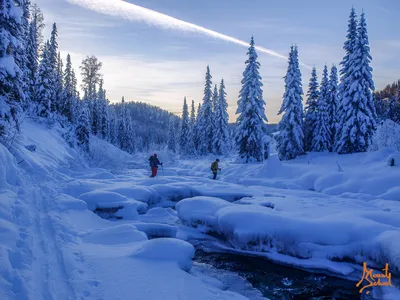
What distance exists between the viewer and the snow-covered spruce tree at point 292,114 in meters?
31.1

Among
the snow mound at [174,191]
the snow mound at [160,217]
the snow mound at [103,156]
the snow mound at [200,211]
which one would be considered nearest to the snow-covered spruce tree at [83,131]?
the snow mound at [103,156]

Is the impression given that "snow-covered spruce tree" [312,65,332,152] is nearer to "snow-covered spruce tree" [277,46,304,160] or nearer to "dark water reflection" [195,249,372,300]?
"snow-covered spruce tree" [277,46,304,160]

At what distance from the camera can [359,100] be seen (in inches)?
1069

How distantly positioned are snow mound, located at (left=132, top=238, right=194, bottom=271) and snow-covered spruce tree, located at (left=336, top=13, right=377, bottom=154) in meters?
26.3

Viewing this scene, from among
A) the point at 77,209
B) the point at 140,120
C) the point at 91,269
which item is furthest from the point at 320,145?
the point at 140,120

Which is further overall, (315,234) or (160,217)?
(160,217)

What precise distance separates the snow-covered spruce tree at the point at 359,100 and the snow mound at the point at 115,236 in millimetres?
26321

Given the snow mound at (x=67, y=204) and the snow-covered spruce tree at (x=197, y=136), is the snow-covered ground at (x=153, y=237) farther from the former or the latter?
the snow-covered spruce tree at (x=197, y=136)

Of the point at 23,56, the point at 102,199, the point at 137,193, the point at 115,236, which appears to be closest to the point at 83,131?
the point at 23,56

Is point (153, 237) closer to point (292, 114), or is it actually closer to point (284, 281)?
point (284, 281)

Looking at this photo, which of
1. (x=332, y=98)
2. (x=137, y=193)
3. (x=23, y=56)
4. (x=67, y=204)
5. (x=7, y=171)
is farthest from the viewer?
(x=332, y=98)

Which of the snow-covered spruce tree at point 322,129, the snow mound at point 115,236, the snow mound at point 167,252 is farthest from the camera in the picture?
the snow-covered spruce tree at point 322,129

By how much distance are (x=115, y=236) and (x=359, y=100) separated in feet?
90.1

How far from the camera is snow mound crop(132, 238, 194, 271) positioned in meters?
5.41
